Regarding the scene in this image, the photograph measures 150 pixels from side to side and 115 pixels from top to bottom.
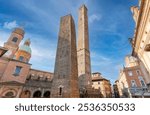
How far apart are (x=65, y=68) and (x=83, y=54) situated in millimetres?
17647

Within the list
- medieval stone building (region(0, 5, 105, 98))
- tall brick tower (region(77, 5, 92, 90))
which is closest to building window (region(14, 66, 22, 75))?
medieval stone building (region(0, 5, 105, 98))

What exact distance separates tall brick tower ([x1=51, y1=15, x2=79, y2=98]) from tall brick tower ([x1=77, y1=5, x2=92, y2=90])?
11.6 m

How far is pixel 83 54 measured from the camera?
1457 inches

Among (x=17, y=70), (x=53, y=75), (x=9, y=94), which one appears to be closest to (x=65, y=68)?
(x=53, y=75)

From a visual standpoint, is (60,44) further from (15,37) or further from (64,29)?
(15,37)

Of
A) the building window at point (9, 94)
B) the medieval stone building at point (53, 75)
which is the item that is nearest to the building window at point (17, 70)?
the medieval stone building at point (53, 75)

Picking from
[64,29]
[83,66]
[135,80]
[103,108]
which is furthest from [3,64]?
[135,80]

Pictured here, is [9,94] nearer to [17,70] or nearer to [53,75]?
[17,70]

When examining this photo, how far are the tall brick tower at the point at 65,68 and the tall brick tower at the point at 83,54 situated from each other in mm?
11644

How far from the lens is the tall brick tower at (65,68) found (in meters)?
18.8

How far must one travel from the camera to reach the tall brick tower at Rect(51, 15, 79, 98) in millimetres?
18781

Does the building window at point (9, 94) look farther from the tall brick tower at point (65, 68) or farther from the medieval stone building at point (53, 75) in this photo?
the tall brick tower at point (65, 68)

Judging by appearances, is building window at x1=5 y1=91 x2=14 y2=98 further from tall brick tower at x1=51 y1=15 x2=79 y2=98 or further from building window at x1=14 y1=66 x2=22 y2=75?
tall brick tower at x1=51 y1=15 x2=79 y2=98

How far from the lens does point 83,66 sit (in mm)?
34750
